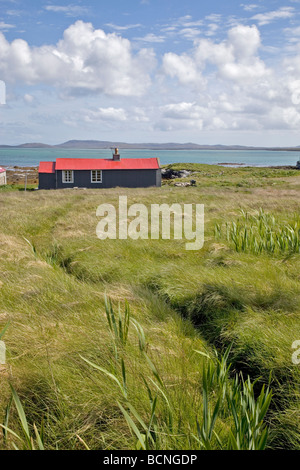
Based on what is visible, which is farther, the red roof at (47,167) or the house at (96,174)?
the red roof at (47,167)

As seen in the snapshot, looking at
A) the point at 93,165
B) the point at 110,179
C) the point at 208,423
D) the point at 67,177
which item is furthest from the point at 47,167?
the point at 208,423

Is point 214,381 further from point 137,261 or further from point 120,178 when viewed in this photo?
point 120,178

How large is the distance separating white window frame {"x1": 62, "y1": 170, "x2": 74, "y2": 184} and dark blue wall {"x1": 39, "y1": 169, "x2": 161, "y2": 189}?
0.30 metres

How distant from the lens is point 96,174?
3994 centimetres

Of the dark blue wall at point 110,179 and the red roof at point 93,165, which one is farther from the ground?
the red roof at point 93,165

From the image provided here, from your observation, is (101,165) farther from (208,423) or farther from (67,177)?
(208,423)

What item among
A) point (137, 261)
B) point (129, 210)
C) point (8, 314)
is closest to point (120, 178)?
point (129, 210)

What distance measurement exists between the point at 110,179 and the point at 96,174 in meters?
1.54

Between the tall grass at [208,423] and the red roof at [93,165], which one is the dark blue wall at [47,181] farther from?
the tall grass at [208,423]

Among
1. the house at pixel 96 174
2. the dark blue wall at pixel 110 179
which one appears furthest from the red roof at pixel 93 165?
the dark blue wall at pixel 110 179

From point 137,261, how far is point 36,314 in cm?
340

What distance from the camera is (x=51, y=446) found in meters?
2.93

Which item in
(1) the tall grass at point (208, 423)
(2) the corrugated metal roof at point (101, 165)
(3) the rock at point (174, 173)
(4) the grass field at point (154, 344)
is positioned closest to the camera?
(1) the tall grass at point (208, 423)

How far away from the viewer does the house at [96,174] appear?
3956 cm
